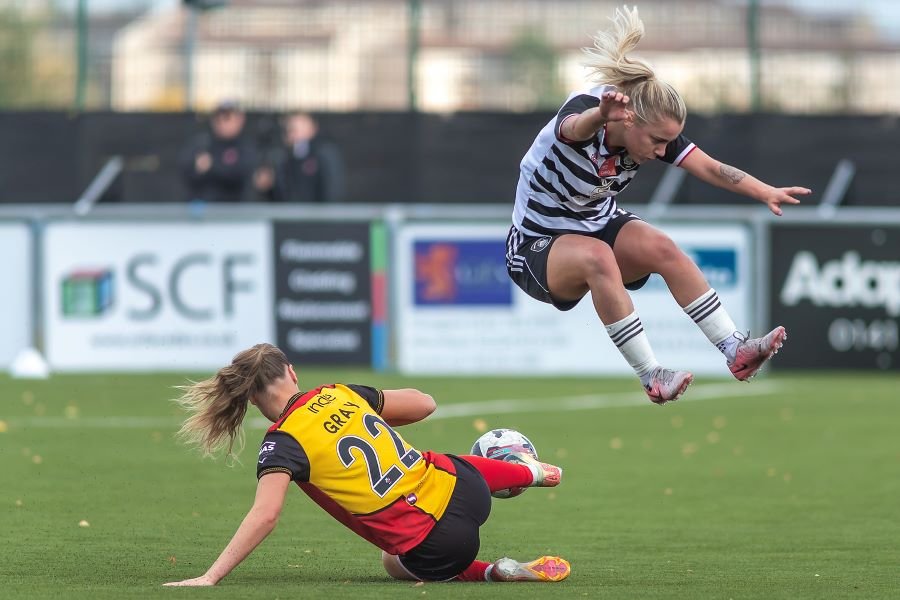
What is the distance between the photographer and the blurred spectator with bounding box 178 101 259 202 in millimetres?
18453

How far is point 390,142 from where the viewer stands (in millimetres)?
20688

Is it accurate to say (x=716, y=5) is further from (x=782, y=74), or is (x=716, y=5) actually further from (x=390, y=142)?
(x=390, y=142)

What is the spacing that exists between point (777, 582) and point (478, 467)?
4.48 feet

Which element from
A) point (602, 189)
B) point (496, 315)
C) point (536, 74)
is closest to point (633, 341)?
point (602, 189)

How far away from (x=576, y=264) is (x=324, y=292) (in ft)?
31.8

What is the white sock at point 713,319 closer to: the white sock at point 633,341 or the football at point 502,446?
the white sock at point 633,341

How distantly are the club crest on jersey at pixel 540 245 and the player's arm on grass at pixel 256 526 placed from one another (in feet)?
6.32

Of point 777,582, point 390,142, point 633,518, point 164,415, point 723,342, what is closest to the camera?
point 777,582

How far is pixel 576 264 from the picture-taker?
→ 25.3 ft

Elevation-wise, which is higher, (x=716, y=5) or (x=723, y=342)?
(x=716, y=5)

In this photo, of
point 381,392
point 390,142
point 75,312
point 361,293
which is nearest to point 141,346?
point 75,312

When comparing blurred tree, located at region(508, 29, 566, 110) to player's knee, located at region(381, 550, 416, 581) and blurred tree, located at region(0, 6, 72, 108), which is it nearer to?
blurred tree, located at region(0, 6, 72, 108)

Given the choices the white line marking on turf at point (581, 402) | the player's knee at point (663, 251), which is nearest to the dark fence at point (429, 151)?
the white line marking on turf at point (581, 402)

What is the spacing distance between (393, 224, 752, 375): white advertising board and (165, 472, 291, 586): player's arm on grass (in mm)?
10480
